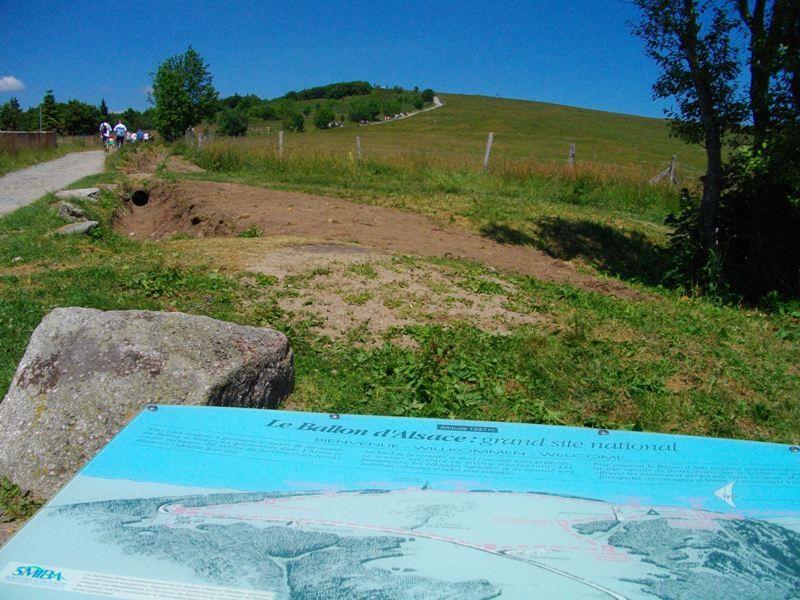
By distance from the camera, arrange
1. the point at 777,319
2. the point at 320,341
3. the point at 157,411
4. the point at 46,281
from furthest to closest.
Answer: the point at 777,319 < the point at 46,281 < the point at 320,341 < the point at 157,411

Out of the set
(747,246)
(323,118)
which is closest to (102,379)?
(747,246)

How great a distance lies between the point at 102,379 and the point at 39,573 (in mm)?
2029

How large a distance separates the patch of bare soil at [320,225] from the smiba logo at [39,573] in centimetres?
723

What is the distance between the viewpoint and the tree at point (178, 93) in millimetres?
36062

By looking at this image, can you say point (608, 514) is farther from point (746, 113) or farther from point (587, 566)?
point (746, 113)

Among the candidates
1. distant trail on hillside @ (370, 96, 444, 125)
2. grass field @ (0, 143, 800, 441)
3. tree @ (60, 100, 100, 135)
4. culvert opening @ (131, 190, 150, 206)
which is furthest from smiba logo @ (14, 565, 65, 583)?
tree @ (60, 100, 100, 135)

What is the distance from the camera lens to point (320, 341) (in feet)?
18.3

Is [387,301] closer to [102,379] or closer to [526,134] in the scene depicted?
[102,379]

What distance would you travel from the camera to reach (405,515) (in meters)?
2.09

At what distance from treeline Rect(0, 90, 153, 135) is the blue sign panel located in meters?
72.4

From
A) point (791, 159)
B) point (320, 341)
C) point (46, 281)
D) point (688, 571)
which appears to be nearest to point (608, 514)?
point (688, 571)

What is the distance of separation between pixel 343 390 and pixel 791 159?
20.5 ft

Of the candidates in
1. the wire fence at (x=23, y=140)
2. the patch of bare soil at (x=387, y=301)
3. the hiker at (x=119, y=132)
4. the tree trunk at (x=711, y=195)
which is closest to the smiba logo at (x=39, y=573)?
the patch of bare soil at (x=387, y=301)

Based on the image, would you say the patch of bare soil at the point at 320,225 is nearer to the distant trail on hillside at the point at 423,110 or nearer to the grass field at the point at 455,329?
the grass field at the point at 455,329
